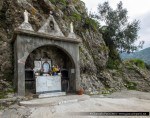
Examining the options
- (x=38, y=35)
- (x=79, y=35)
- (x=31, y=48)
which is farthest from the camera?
(x=79, y=35)

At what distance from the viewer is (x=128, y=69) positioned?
2345 cm

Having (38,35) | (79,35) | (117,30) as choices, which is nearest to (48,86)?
(38,35)

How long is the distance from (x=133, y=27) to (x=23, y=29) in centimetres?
1818

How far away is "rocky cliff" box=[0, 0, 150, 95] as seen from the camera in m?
13.4

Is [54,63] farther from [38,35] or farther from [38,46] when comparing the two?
[38,35]

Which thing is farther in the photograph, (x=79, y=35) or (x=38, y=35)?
(x=79, y=35)

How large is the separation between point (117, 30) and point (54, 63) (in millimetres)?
13608

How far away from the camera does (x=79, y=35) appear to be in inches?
773

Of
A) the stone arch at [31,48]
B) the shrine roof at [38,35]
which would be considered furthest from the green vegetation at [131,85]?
the shrine roof at [38,35]

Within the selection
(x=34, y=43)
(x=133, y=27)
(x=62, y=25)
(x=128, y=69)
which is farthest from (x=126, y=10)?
(x=34, y=43)

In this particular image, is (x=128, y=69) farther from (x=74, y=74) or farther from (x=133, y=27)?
(x=74, y=74)

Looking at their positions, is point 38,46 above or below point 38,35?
below

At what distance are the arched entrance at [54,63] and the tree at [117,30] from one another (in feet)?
34.2

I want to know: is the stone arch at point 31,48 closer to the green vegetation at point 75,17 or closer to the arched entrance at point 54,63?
the arched entrance at point 54,63
